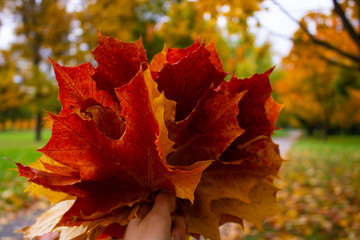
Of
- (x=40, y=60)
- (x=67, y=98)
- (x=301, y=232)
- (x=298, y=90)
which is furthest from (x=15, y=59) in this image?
(x=298, y=90)

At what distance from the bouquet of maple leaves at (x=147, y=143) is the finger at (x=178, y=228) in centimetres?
2

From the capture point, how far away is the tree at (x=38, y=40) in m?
11.6

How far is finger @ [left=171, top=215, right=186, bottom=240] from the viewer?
0.79 meters

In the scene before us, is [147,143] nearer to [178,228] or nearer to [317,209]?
[178,228]

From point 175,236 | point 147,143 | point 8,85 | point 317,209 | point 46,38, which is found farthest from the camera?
point 46,38

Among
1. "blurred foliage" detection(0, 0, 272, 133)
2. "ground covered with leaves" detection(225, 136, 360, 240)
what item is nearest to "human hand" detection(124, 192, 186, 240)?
"ground covered with leaves" detection(225, 136, 360, 240)

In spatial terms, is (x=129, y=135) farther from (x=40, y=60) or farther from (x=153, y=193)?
(x=40, y=60)

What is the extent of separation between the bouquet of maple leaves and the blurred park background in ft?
0.46

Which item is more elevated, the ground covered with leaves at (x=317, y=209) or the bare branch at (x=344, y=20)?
the bare branch at (x=344, y=20)

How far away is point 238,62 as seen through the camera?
5906 millimetres

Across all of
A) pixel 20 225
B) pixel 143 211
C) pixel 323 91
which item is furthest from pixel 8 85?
pixel 323 91

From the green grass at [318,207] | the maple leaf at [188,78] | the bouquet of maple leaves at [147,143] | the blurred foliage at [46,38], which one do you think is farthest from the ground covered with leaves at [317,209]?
the blurred foliage at [46,38]

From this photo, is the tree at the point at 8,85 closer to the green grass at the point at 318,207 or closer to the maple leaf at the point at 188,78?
the green grass at the point at 318,207

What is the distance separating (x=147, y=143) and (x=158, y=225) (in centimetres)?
23
